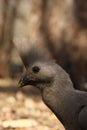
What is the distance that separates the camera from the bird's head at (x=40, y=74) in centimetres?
575

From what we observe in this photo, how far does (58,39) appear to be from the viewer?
37.2ft

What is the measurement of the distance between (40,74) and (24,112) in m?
3.22

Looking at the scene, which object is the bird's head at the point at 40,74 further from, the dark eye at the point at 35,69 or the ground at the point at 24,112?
the ground at the point at 24,112

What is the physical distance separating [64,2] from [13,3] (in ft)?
10.4

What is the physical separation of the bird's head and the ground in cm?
187

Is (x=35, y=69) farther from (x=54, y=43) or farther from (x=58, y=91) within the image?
(x=54, y=43)

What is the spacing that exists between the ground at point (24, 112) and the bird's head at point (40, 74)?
1874 millimetres

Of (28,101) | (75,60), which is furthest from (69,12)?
(28,101)

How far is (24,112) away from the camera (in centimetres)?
895

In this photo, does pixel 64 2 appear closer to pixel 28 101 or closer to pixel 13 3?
pixel 28 101

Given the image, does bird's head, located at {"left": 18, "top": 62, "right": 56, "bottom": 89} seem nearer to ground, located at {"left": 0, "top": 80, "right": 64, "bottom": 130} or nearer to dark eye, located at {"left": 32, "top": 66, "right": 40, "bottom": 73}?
dark eye, located at {"left": 32, "top": 66, "right": 40, "bottom": 73}

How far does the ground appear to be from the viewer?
7.94 m

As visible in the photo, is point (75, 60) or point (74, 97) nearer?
point (74, 97)

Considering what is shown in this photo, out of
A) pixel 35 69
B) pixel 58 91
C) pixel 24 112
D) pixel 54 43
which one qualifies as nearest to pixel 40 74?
pixel 35 69
